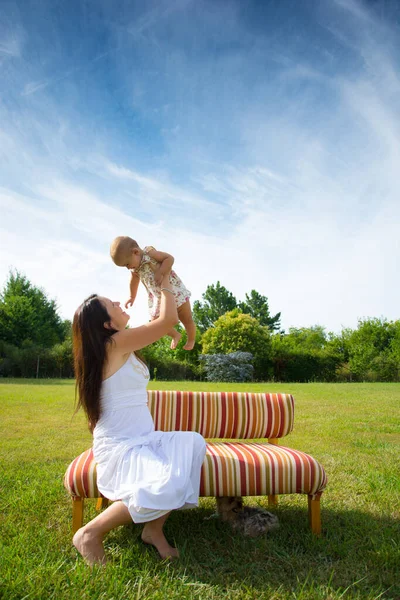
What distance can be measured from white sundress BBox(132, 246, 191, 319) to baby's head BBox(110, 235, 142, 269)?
6cm

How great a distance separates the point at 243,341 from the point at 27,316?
14551 millimetres

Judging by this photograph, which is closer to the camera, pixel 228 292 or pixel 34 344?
pixel 34 344

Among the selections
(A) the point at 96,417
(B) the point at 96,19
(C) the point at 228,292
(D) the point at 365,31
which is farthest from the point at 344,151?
(C) the point at 228,292

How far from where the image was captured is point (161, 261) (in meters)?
3.72

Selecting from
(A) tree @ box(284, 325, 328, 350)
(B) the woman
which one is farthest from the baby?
(A) tree @ box(284, 325, 328, 350)

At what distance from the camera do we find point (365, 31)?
20.3ft

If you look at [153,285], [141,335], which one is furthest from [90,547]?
[153,285]

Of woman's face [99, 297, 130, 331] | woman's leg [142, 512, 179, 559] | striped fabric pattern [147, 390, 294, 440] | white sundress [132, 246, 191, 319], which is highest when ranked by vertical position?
white sundress [132, 246, 191, 319]

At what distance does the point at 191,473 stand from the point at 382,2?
579cm

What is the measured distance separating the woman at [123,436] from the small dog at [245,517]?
66cm

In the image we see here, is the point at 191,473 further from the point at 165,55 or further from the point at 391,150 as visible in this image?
the point at 391,150

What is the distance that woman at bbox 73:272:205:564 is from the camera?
262 centimetres

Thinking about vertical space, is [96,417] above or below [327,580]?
above

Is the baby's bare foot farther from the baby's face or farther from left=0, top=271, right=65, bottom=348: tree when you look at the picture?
left=0, top=271, right=65, bottom=348: tree
